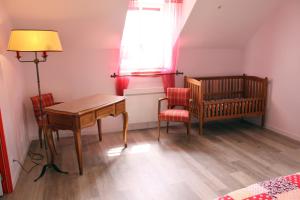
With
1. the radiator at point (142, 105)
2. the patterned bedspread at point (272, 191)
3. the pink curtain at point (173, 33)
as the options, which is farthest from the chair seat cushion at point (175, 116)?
the patterned bedspread at point (272, 191)

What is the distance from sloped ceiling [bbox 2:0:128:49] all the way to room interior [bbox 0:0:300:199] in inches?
0.5

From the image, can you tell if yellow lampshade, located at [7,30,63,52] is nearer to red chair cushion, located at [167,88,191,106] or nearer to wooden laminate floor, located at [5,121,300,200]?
wooden laminate floor, located at [5,121,300,200]

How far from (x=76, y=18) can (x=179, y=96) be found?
1.87m

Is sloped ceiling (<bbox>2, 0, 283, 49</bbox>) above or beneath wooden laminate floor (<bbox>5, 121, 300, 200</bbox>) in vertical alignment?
above

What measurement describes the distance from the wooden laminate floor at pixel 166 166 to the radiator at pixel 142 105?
21 cm

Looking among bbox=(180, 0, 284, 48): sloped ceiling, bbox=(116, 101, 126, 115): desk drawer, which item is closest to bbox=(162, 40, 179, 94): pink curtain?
bbox=(180, 0, 284, 48): sloped ceiling

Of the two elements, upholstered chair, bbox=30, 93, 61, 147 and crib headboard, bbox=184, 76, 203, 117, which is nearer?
upholstered chair, bbox=30, 93, 61, 147

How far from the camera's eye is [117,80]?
396cm

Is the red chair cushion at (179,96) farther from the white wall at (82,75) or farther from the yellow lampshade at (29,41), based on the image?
the yellow lampshade at (29,41)

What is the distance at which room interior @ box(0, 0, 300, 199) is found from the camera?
2623 mm

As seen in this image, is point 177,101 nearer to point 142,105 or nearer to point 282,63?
point 142,105

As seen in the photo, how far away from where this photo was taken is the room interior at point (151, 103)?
2.62 metres

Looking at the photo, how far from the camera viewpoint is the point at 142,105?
13.5 feet

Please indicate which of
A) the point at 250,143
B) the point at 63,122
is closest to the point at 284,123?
the point at 250,143
